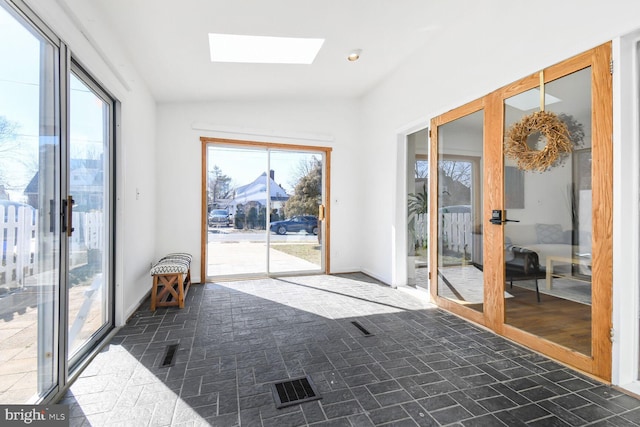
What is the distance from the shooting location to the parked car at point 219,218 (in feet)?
16.5

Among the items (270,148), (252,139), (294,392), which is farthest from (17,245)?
(270,148)

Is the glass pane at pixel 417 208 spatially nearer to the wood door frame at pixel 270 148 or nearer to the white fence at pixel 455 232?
the white fence at pixel 455 232

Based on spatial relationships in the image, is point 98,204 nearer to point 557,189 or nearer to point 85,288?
point 85,288

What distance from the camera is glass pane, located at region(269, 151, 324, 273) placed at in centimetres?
535

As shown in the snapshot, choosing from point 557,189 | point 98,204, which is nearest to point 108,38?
point 98,204

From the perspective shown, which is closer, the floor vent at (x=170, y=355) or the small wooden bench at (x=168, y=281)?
the floor vent at (x=170, y=355)

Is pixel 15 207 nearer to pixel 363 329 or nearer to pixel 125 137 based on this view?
pixel 125 137

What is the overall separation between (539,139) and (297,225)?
12.4 ft

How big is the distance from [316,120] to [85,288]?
4205 mm

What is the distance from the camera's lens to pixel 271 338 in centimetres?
279

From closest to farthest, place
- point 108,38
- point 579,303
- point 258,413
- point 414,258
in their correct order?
point 258,413 < point 579,303 < point 108,38 < point 414,258

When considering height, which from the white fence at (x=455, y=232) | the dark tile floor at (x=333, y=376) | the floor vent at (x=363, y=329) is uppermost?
the white fence at (x=455, y=232)

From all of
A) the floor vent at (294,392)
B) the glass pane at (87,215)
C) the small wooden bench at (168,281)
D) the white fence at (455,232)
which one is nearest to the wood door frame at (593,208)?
the white fence at (455,232)

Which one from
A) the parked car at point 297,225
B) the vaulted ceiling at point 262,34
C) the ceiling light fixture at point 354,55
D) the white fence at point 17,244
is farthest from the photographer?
the parked car at point 297,225
